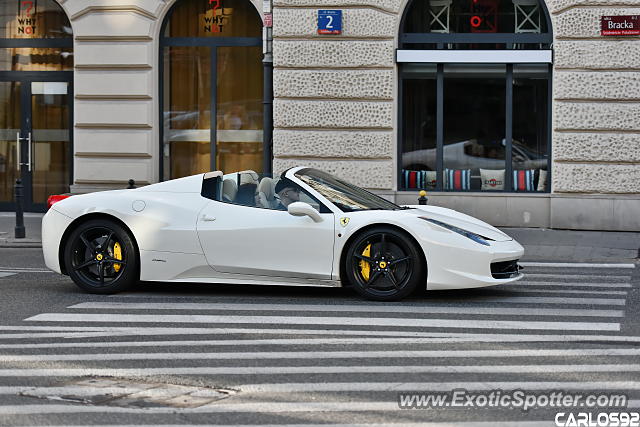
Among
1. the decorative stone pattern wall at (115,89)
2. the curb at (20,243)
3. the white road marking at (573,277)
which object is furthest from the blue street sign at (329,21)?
the white road marking at (573,277)

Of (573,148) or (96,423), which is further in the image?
(573,148)

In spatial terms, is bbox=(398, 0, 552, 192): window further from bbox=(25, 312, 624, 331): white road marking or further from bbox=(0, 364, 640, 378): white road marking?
bbox=(0, 364, 640, 378): white road marking

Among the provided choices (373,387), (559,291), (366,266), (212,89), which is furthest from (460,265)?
(212,89)

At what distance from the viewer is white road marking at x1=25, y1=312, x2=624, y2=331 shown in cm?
897

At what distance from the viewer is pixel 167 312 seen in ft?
32.1

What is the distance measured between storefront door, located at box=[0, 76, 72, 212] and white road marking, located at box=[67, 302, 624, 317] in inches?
426

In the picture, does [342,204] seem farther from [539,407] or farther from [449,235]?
[539,407]

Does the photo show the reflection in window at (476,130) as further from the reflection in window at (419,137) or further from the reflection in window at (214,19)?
the reflection in window at (214,19)

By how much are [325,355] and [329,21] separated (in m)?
11.6

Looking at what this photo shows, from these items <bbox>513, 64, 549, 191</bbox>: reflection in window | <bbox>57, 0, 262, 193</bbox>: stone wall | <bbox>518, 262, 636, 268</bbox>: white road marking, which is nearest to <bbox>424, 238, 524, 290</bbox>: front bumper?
<bbox>518, 262, 636, 268</bbox>: white road marking

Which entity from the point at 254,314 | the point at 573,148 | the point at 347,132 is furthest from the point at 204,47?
the point at 254,314

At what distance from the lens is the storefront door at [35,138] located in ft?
67.5

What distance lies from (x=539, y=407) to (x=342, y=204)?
179 inches

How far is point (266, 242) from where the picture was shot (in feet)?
34.1
